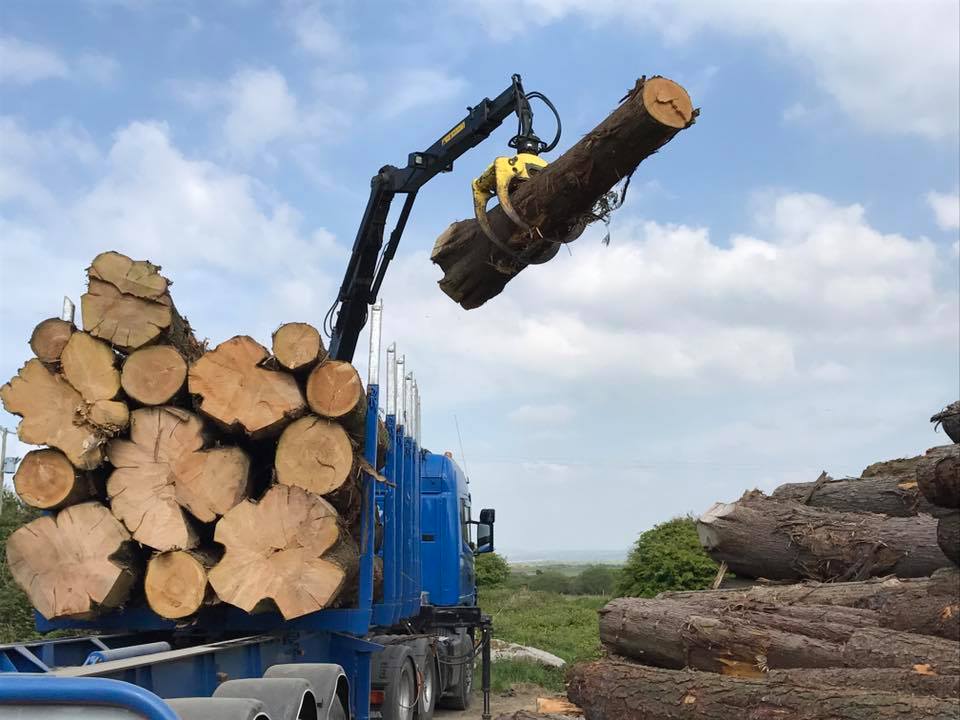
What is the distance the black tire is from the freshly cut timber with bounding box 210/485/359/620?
2522mm

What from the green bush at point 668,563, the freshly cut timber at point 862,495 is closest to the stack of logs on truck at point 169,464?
the freshly cut timber at point 862,495

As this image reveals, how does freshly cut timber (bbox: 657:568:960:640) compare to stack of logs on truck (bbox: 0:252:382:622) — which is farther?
freshly cut timber (bbox: 657:568:960:640)

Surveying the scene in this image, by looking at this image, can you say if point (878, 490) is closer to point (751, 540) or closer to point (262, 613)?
point (751, 540)

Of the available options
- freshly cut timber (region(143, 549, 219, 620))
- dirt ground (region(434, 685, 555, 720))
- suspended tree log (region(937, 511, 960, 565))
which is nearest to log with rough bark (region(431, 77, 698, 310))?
freshly cut timber (region(143, 549, 219, 620))

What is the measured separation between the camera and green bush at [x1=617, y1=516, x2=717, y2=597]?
15805mm

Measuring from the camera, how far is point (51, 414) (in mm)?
6523

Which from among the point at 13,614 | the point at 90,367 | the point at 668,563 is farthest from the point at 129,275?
the point at 668,563

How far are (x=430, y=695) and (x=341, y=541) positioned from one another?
4.26 m

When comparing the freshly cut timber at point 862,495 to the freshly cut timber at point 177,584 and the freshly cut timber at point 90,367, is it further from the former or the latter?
the freshly cut timber at point 90,367

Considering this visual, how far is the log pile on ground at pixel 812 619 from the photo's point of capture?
6.45 metres

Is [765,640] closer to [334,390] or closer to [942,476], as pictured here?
[942,476]

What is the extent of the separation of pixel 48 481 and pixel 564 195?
12.7 feet

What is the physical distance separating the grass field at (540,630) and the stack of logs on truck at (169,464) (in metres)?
7.38

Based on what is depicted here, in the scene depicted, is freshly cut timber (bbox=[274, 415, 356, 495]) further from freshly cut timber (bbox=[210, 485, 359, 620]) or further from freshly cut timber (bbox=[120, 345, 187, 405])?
freshly cut timber (bbox=[120, 345, 187, 405])
